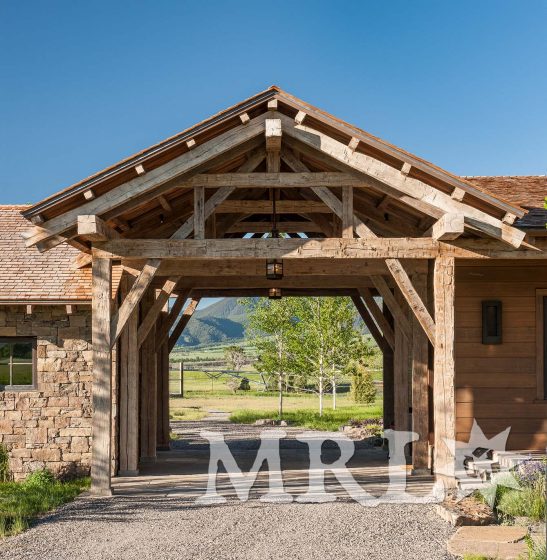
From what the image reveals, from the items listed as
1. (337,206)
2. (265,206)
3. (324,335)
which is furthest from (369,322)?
(324,335)

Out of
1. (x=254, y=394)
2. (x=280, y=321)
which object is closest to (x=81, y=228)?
(x=280, y=321)

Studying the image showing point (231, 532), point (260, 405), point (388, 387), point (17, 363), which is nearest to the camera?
point (231, 532)

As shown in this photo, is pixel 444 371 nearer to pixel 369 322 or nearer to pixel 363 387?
pixel 369 322

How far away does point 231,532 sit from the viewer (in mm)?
8047

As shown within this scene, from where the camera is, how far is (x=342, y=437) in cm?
1884

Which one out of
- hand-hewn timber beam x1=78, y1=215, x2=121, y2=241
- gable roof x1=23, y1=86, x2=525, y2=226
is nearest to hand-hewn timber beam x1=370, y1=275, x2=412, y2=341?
gable roof x1=23, y1=86, x2=525, y2=226

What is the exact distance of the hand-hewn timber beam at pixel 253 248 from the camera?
9867 millimetres

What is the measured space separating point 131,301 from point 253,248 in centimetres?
180

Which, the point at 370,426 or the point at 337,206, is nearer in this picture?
the point at 337,206

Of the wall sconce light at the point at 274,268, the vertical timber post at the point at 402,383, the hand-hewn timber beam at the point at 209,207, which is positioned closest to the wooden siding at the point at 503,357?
the vertical timber post at the point at 402,383

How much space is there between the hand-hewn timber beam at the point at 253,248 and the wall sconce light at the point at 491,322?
9.01 feet

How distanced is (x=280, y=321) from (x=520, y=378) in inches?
615

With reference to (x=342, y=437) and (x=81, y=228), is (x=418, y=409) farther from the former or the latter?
(x=342, y=437)

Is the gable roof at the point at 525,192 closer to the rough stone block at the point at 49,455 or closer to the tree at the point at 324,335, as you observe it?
the rough stone block at the point at 49,455
